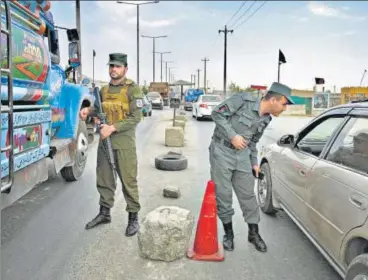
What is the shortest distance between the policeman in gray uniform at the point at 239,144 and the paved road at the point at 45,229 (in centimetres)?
148

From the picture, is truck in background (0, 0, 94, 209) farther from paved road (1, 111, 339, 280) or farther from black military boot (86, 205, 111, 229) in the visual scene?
black military boot (86, 205, 111, 229)

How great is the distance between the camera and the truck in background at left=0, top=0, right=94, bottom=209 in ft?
10.2

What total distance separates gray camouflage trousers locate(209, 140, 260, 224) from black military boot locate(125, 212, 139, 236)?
0.99m

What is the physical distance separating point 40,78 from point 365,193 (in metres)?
3.33

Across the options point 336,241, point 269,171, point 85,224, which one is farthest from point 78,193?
point 336,241

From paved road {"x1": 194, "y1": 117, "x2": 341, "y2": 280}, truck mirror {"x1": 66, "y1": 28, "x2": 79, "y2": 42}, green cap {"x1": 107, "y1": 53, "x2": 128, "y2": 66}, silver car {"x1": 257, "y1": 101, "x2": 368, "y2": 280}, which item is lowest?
paved road {"x1": 194, "y1": 117, "x2": 341, "y2": 280}

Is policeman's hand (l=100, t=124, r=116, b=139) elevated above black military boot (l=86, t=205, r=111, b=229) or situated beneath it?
elevated above

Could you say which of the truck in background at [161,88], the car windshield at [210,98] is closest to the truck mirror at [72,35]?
the car windshield at [210,98]

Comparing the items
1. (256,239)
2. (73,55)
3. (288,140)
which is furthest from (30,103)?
(288,140)

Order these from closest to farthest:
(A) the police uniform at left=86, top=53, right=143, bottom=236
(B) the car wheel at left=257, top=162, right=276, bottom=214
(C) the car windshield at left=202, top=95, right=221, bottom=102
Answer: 1. (A) the police uniform at left=86, top=53, right=143, bottom=236
2. (B) the car wheel at left=257, top=162, right=276, bottom=214
3. (C) the car windshield at left=202, top=95, right=221, bottom=102

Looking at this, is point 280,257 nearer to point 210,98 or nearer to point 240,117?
point 240,117

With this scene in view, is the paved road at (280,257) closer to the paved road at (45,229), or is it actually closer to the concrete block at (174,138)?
the paved road at (45,229)

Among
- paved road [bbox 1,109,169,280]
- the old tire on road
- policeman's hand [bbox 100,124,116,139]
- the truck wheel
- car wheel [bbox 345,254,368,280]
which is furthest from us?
the old tire on road

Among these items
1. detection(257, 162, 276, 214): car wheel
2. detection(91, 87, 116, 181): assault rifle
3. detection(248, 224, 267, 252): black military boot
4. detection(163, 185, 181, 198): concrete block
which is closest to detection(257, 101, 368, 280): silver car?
detection(257, 162, 276, 214): car wheel
